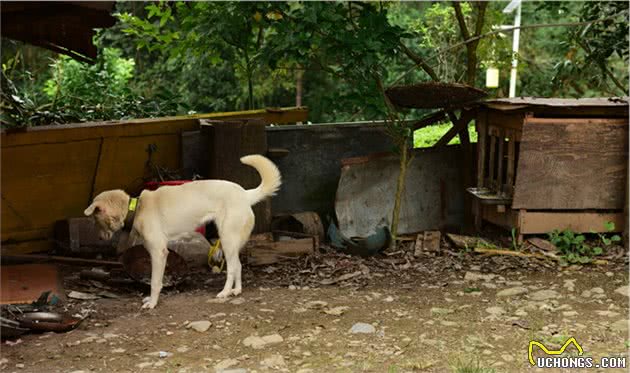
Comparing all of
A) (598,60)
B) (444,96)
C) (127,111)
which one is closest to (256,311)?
(444,96)

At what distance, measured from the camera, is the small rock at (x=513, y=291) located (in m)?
6.64

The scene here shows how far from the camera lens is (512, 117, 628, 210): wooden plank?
7793 millimetres

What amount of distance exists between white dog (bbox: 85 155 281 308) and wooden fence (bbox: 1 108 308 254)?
60.3 inches

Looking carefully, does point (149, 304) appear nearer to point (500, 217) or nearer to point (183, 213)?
point (183, 213)

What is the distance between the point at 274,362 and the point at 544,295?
2759 millimetres

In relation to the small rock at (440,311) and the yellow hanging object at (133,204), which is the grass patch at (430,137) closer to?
the small rock at (440,311)

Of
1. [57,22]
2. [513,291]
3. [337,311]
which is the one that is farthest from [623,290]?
[57,22]

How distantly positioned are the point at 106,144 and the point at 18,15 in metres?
3.23

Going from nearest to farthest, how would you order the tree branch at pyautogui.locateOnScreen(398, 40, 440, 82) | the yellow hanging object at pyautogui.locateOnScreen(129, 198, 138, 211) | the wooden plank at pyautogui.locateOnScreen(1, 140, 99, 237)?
1. the yellow hanging object at pyautogui.locateOnScreen(129, 198, 138, 211)
2. the wooden plank at pyautogui.locateOnScreen(1, 140, 99, 237)
3. the tree branch at pyautogui.locateOnScreen(398, 40, 440, 82)

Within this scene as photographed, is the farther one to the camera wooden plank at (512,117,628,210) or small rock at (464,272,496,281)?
wooden plank at (512,117,628,210)

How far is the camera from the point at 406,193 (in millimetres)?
8805

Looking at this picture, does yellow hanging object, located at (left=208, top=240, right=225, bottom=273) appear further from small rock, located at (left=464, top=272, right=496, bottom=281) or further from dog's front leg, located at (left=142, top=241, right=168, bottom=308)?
small rock, located at (left=464, top=272, right=496, bottom=281)

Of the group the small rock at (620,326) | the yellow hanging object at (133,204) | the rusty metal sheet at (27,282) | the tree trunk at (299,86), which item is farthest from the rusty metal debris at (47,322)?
the tree trunk at (299,86)

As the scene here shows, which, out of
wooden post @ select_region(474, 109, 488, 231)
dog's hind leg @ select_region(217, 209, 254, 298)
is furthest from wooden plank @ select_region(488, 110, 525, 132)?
dog's hind leg @ select_region(217, 209, 254, 298)
